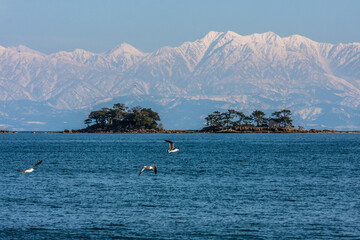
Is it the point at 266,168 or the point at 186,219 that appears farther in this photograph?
the point at 266,168

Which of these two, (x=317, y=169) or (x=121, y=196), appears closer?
(x=121, y=196)

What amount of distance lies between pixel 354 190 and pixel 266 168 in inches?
997

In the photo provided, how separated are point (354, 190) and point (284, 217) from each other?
626 inches

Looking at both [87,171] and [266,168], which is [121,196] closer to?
[87,171]

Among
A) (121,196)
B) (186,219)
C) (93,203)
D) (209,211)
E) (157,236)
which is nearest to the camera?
(157,236)

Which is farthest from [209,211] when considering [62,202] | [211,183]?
[211,183]

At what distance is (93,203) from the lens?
48.3 metres

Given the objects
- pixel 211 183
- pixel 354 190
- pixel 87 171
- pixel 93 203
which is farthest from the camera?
pixel 87 171

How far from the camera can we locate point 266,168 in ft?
264

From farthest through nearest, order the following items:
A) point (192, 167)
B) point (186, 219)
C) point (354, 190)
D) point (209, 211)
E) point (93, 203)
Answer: point (192, 167) < point (354, 190) < point (93, 203) < point (209, 211) < point (186, 219)

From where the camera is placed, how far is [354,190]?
55.7 metres

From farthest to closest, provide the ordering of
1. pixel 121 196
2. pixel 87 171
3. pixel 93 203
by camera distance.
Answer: pixel 87 171, pixel 121 196, pixel 93 203

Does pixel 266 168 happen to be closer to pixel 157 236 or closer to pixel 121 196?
pixel 121 196

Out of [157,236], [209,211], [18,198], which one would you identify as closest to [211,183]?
[209,211]
